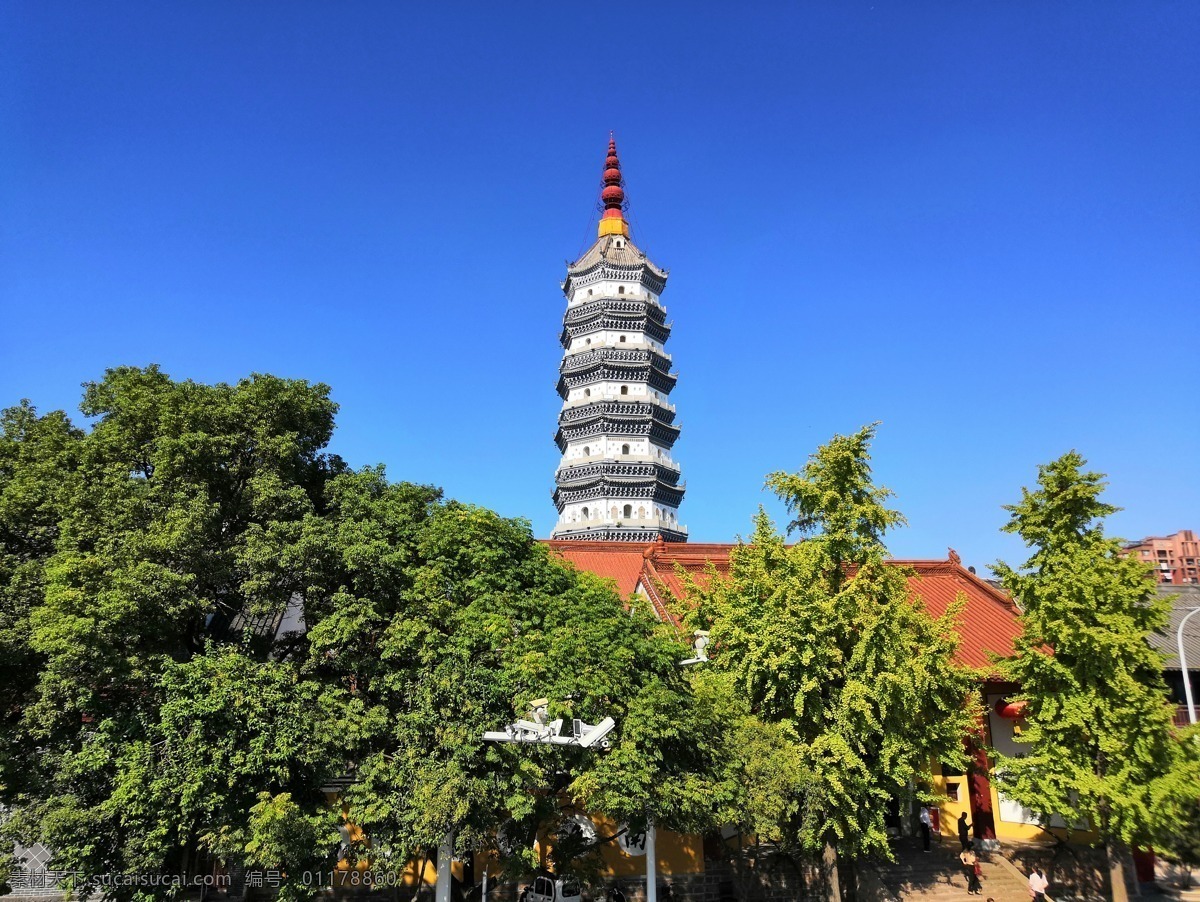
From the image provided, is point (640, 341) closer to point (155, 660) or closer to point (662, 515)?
point (662, 515)

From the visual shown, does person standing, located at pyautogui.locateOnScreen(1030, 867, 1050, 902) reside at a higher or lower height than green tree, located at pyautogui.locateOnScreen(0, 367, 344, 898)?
lower

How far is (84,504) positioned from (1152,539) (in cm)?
12640

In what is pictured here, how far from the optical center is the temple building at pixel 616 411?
4722 centimetres

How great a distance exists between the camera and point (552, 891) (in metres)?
14.6

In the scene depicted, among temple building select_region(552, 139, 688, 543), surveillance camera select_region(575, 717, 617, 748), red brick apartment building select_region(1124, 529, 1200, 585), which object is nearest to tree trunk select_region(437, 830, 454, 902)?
surveillance camera select_region(575, 717, 617, 748)

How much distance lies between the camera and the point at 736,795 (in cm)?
1348

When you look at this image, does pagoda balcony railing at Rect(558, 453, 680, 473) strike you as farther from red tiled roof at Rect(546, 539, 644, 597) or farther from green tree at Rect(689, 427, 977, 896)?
green tree at Rect(689, 427, 977, 896)

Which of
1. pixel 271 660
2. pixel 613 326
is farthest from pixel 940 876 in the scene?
pixel 613 326

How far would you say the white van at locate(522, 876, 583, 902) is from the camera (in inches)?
Answer: 574

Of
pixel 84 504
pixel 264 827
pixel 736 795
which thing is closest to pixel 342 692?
pixel 264 827

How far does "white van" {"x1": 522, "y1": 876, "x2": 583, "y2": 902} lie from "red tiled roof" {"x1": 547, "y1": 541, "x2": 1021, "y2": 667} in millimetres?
7172

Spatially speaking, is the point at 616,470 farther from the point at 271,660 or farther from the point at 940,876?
the point at 271,660

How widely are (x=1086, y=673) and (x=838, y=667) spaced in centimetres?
428

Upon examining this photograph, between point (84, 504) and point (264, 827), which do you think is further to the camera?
point (84, 504)
